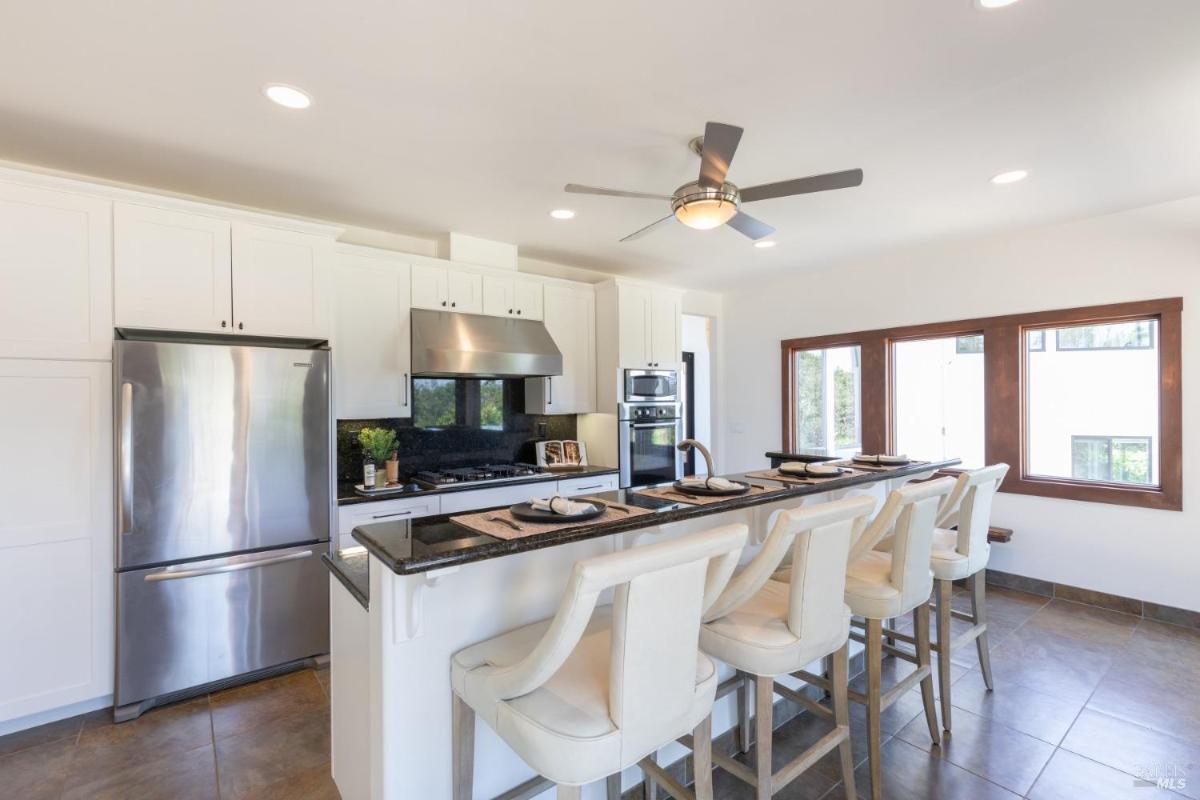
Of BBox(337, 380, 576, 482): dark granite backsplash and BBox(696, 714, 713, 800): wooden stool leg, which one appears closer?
BBox(696, 714, 713, 800): wooden stool leg

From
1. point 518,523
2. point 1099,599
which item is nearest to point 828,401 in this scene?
point 1099,599

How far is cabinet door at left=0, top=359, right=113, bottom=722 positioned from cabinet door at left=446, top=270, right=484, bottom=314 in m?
1.92

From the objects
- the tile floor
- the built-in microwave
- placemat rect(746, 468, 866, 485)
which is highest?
the built-in microwave

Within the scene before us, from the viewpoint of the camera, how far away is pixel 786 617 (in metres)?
1.67

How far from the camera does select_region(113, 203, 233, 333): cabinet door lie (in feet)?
8.38

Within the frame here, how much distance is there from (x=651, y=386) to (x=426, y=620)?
136 inches

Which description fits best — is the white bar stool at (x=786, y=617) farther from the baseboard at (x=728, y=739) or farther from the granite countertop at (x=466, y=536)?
the baseboard at (x=728, y=739)

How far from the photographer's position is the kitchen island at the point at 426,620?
136 centimetres

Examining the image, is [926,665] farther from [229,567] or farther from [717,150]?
[229,567]

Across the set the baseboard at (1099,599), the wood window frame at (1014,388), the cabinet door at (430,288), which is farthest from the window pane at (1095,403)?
the cabinet door at (430,288)

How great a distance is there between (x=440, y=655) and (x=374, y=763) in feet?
1.01

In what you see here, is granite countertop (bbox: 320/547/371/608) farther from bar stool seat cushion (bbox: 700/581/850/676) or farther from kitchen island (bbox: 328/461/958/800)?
bar stool seat cushion (bbox: 700/581/850/676)

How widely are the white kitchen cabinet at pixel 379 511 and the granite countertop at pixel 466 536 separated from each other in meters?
1.46

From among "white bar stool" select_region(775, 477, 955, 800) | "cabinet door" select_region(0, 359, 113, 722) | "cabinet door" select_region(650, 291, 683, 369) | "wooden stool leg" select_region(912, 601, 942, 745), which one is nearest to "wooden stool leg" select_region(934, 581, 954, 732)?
"wooden stool leg" select_region(912, 601, 942, 745)
